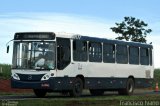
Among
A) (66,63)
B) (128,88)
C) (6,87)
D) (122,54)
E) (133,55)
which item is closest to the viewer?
(66,63)

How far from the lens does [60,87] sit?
29.0 m

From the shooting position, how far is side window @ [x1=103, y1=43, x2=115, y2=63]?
108ft

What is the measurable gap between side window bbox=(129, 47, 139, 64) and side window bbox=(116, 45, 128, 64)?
46 centimetres

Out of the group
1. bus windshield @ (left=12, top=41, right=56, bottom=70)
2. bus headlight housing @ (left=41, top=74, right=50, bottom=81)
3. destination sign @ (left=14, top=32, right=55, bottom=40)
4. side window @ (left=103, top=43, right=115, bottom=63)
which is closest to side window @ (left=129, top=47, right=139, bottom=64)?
side window @ (left=103, top=43, right=115, bottom=63)

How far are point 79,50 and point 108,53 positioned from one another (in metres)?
3.37

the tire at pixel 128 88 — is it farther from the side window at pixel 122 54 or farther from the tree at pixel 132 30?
the tree at pixel 132 30

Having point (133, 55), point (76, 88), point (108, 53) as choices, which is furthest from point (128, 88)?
point (76, 88)

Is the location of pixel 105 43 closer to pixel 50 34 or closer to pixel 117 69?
pixel 117 69

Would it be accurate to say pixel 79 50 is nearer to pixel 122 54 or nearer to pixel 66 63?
pixel 66 63

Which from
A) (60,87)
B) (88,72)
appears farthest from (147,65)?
(60,87)

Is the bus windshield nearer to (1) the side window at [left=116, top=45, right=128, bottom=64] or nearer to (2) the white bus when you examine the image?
(2) the white bus

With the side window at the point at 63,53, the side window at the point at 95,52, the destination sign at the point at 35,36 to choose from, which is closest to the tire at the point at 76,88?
the side window at the point at 63,53

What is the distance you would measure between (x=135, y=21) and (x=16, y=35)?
64508mm

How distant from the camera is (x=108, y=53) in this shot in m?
33.3
